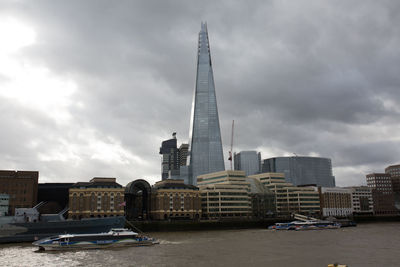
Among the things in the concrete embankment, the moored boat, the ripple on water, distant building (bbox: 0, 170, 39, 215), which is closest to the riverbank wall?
the concrete embankment

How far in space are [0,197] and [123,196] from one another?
48.2m

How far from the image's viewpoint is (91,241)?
260 ft

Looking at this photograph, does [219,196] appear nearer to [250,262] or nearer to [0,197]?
[0,197]

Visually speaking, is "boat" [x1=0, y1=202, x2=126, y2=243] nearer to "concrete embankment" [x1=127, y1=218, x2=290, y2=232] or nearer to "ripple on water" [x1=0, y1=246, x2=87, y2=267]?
"ripple on water" [x1=0, y1=246, x2=87, y2=267]

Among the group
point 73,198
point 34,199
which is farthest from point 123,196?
point 34,199

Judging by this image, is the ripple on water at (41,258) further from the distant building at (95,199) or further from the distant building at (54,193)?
the distant building at (54,193)

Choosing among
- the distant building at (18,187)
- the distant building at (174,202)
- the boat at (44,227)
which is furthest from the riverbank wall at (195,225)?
the distant building at (18,187)

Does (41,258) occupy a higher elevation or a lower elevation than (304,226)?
lower

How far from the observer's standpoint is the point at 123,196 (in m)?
157

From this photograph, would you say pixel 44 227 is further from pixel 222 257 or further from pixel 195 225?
pixel 195 225

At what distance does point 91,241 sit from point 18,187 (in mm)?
82534

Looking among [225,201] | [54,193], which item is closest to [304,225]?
[225,201]

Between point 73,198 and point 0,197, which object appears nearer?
point 0,197

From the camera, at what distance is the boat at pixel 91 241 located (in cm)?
7631
